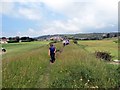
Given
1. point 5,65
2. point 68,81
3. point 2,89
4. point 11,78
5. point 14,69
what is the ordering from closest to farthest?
point 2,89 → point 11,78 → point 68,81 → point 14,69 → point 5,65

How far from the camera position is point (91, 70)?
13820mm

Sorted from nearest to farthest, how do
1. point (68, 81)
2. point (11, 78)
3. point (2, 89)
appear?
1. point (2, 89)
2. point (11, 78)
3. point (68, 81)

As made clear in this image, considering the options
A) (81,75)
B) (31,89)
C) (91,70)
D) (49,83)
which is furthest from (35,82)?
(91,70)

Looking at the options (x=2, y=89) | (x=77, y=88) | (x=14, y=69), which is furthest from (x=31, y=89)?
(x=14, y=69)

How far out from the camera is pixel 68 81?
12.0 meters

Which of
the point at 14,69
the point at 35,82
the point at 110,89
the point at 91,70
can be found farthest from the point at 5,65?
A: the point at 110,89

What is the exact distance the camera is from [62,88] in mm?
10898

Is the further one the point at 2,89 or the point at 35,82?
the point at 35,82

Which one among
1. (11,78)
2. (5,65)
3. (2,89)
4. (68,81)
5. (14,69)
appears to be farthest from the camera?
(5,65)

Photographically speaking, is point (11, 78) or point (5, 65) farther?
point (5, 65)

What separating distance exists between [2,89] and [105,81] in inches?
168

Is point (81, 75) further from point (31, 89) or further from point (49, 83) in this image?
point (31, 89)

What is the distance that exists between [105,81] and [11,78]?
369 centimetres

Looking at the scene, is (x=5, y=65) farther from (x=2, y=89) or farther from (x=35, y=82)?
(x=2, y=89)
